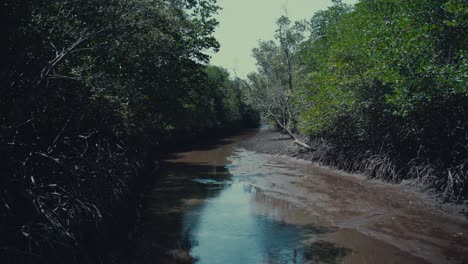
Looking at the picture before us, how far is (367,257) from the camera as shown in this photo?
937cm

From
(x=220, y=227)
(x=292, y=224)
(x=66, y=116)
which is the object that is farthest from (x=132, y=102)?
(x=292, y=224)

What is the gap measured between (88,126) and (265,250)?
668 cm

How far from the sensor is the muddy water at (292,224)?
9.51 metres

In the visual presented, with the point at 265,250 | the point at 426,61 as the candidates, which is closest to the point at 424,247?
the point at 265,250

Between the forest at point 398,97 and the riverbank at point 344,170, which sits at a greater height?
the forest at point 398,97

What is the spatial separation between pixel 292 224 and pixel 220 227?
230 centimetres

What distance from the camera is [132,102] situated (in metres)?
14.7

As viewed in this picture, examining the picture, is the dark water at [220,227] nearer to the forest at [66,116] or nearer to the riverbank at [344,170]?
the forest at [66,116]

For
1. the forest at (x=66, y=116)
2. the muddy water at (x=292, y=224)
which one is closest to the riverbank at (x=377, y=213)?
the muddy water at (x=292, y=224)

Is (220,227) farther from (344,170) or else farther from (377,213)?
(344,170)

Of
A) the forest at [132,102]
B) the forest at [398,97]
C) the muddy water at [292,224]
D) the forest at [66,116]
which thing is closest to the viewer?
the forest at [66,116]

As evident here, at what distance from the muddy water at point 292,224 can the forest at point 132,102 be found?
119cm

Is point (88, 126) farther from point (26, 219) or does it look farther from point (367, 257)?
point (367, 257)

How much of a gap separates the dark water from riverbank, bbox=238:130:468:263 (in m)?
0.76
